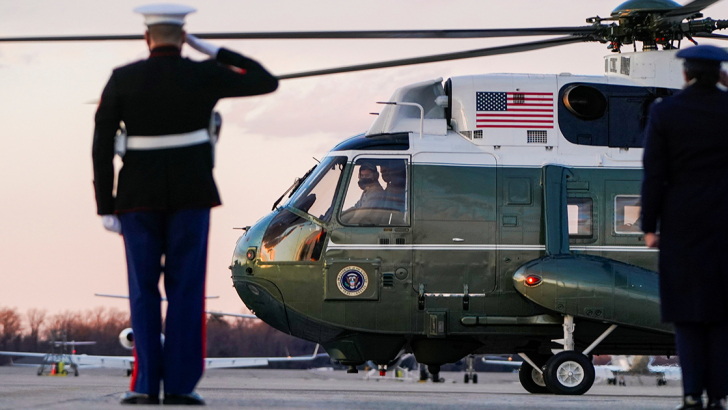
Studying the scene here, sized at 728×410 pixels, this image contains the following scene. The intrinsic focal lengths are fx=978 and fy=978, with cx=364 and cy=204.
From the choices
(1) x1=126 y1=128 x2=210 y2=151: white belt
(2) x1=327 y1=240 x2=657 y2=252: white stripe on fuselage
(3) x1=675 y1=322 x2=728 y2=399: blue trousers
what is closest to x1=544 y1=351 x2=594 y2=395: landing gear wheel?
(2) x1=327 y1=240 x2=657 y2=252: white stripe on fuselage

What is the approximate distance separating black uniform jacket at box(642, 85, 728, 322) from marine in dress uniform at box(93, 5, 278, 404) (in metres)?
1.99

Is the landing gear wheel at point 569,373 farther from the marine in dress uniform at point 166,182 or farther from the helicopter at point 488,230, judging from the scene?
the marine in dress uniform at point 166,182

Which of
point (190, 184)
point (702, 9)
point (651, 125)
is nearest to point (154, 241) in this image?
point (190, 184)

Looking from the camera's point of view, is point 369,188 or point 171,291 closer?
point 171,291

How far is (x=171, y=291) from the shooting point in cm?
495

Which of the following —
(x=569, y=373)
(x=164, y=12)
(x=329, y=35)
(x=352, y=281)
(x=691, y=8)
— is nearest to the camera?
(x=164, y=12)

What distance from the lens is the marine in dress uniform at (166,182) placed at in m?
4.82

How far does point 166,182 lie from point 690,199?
2536mm

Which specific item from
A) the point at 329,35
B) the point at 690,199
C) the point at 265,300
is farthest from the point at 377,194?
the point at 690,199

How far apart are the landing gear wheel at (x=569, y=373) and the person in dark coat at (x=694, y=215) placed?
568cm

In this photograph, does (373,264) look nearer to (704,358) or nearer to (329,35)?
(329,35)

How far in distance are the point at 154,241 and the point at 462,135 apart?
6695mm

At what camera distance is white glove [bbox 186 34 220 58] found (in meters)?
4.98

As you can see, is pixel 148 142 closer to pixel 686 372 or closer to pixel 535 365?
pixel 686 372
